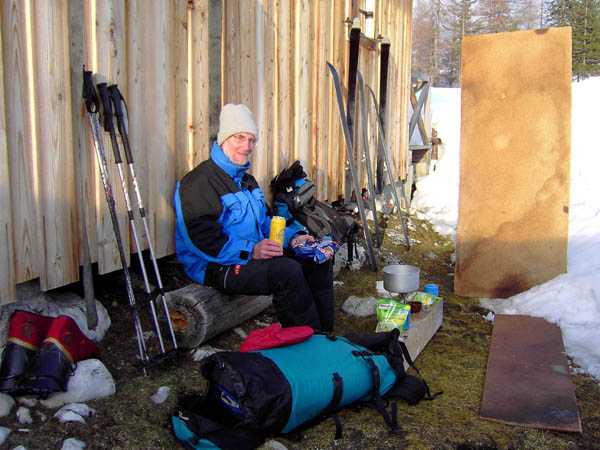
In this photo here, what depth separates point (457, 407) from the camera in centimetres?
316

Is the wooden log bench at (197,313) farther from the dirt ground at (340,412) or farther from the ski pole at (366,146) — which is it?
the ski pole at (366,146)

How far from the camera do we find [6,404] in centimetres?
259

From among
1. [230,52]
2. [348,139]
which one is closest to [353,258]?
[348,139]

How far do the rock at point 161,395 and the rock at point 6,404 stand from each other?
2.18ft

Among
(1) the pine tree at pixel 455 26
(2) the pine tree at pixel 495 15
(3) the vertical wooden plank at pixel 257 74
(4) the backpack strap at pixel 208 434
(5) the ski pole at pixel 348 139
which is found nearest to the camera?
(4) the backpack strap at pixel 208 434

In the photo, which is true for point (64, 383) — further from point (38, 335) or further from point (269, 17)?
point (269, 17)

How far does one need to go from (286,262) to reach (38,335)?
4.88 feet

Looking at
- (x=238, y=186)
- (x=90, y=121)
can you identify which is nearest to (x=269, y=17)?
(x=238, y=186)

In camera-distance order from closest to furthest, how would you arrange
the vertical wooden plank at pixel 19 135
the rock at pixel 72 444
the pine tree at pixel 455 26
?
the rock at pixel 72 444 → the vertical wooden plank at pixel 19 135 → the pine tree at pixel 455 26

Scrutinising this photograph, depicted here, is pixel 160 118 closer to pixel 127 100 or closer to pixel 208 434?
pixel 127 100

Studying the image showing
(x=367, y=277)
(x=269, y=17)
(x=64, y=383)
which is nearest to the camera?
(x=64, y=383)

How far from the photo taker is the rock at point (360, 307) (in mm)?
4660

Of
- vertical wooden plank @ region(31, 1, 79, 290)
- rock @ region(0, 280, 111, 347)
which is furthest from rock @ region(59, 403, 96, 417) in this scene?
vertical wooden plank @ region(31, 1, 79, 290)

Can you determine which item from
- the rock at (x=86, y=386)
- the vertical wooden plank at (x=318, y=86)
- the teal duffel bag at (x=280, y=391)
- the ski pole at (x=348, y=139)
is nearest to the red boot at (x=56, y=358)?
the rock at (x=86, y=386)
